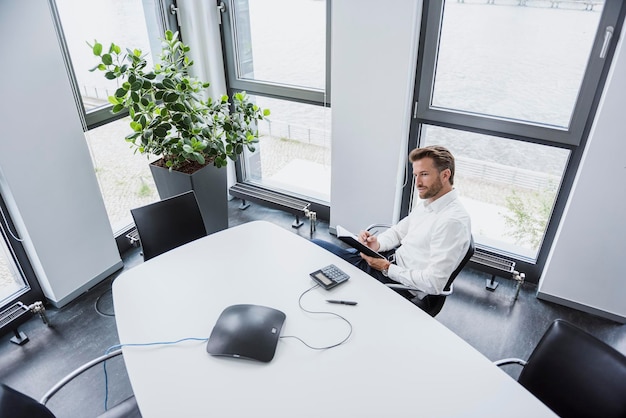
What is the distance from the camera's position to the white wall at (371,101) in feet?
9.25

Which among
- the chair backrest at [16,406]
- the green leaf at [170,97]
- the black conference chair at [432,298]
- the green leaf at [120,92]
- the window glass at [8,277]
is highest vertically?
the green leaf at [120,92]

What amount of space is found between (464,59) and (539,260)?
5.23 feet

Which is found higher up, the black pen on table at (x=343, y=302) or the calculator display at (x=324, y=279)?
the calculator display at (x=324, y=279)

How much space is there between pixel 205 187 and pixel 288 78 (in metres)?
1.18

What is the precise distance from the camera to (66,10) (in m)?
2.85

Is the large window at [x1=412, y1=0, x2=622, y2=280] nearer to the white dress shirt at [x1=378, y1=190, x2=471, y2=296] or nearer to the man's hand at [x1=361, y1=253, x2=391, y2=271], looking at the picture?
the white dress shirt at [x1=378, y1=190, x2=471, y2=296]

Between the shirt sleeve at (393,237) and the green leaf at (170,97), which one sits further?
the green leaf at (170,97)

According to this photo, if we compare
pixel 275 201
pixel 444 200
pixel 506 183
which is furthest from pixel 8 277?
pixel 506 183

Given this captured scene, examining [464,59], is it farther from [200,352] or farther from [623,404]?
[200,352]

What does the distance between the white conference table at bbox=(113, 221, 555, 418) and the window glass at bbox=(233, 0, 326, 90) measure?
1.91 metres

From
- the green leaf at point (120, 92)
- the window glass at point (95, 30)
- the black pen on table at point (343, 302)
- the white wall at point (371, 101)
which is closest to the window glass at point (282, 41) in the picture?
the white wall at point (371, 101)

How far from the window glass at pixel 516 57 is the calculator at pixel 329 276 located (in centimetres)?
159

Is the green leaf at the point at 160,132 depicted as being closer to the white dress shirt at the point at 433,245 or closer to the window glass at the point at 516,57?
the white dress shirt at the point at 433,245

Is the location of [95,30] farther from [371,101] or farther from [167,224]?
[371,101]
